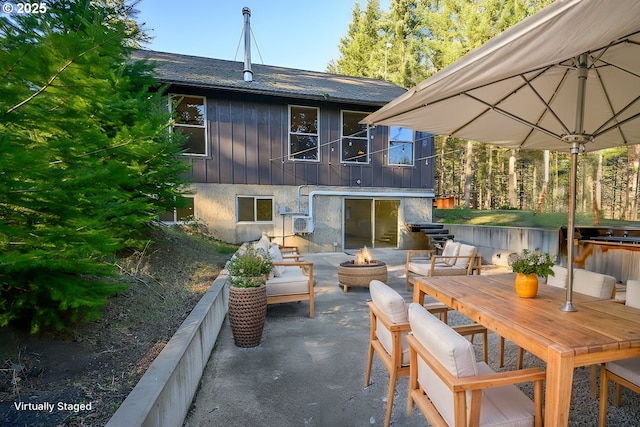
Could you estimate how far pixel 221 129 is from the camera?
28.9 feet

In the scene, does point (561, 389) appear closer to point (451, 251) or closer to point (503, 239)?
point (451, 251)

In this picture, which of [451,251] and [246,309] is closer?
[246,309]

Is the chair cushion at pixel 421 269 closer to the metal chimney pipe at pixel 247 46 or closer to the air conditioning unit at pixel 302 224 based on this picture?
the air conditioning unit at pixel 302 224

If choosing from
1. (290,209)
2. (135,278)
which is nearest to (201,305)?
(135,278)

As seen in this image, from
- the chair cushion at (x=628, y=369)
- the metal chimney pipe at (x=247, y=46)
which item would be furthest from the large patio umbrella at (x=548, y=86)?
the metal chimney pipe at (x=247, y=46)

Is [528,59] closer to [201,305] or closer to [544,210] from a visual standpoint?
[201,305]

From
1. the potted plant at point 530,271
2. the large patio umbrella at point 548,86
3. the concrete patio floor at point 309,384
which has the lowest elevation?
the concrete patio floor at point 309,384

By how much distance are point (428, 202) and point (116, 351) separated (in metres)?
9.95

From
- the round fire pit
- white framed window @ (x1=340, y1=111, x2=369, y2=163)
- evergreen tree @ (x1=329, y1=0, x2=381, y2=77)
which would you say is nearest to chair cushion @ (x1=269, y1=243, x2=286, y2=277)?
the round fire pit

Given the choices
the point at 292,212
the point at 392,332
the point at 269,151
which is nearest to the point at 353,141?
the point at 269,151

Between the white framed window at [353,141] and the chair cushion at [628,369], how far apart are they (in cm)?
→ 843

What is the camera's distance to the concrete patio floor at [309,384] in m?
2.02

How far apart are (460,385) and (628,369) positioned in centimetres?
146

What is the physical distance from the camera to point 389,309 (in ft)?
6.51
